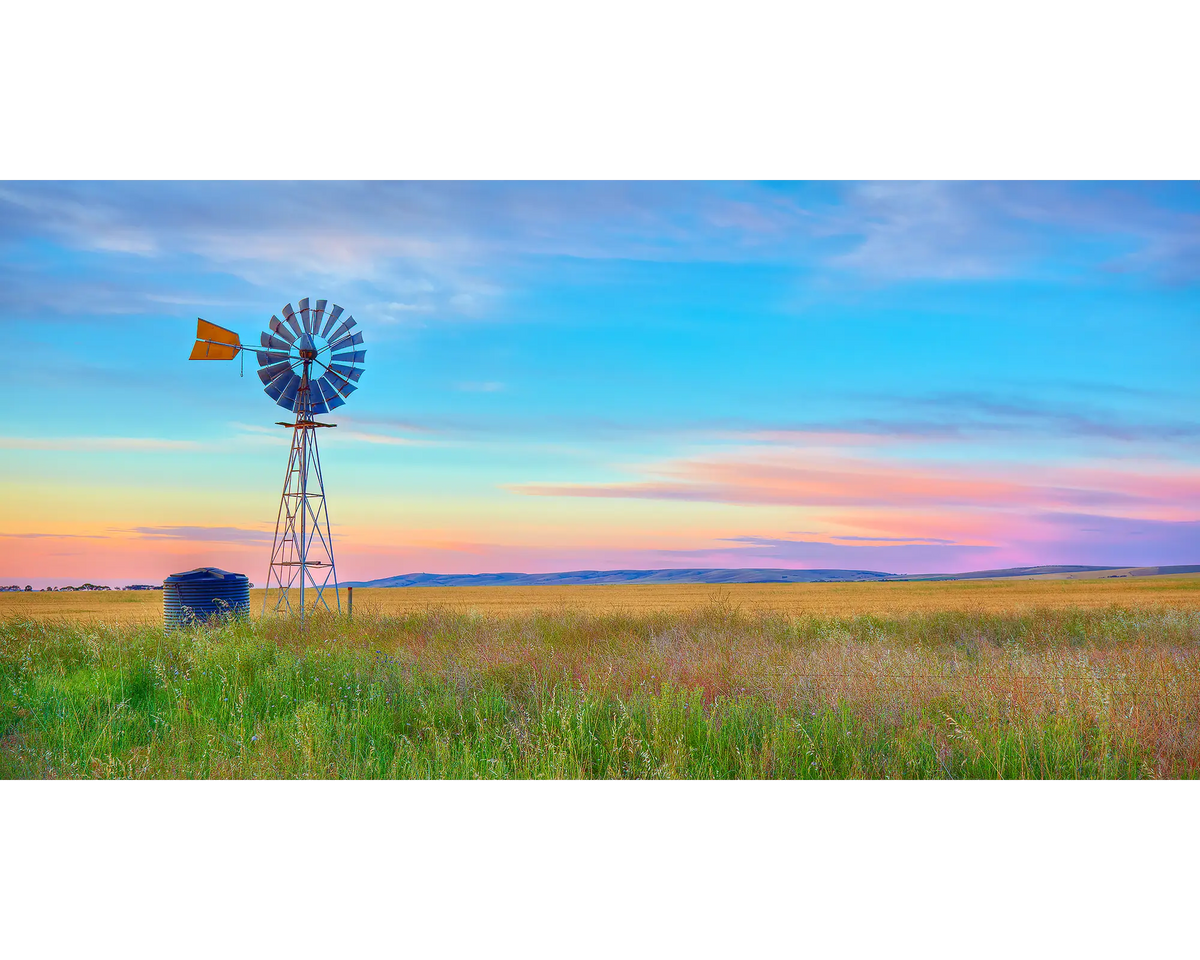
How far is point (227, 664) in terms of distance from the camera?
310 inches

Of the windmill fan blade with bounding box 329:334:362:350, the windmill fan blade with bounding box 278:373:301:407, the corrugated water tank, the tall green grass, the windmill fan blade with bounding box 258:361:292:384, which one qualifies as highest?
the windmill fan blade with bounding box 329:334:362:350

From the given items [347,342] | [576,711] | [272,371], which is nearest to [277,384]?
[272,371]

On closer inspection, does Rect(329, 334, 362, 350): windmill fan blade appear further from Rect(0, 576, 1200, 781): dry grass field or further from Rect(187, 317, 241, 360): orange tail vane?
Rect(0, 576, 1200, 781): dry grass field

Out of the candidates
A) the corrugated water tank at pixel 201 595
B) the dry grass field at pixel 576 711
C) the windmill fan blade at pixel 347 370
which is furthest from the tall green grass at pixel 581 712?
the windmill fan blade at pixel 347 370

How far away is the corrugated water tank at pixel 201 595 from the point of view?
1305cm

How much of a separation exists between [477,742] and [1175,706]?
224 inches

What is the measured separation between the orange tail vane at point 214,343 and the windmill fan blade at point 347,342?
1.81m

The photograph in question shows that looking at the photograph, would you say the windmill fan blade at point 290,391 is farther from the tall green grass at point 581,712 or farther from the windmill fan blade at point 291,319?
the tall green grass at point 581,712

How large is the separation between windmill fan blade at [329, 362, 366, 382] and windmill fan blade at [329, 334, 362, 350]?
0.37 meters

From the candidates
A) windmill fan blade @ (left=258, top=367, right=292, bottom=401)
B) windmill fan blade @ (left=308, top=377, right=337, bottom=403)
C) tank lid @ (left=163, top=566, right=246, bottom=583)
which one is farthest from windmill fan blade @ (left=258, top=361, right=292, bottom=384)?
tank lid @ (left=163, top=566, right=246, bottom=583)

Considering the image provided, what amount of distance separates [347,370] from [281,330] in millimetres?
1495

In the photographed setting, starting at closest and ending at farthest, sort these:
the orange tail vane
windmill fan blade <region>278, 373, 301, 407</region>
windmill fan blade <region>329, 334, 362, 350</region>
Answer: the orange tail vane, windmill fan blade <region>278, 373, 301, 407</region>, windmill fan blade <region>329, 334, 362, 350</region>

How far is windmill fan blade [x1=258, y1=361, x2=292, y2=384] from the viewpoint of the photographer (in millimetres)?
14016
